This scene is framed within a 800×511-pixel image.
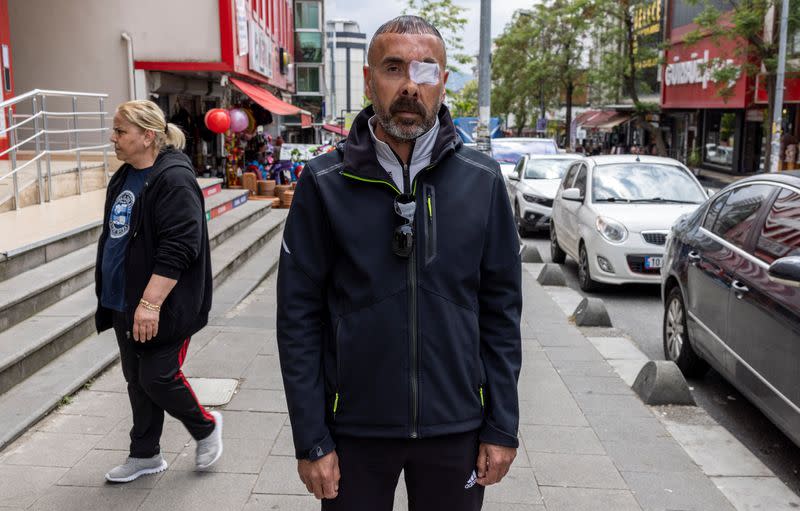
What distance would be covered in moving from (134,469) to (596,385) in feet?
11.1

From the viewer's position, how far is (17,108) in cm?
1423

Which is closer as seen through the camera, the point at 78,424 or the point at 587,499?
the point at 587,499

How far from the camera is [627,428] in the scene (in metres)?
5.03

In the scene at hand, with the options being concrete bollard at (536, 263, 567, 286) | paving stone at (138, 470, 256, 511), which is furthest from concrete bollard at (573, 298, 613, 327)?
paving stone at (138, 470, 256, 511)

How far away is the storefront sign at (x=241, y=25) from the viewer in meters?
16.6

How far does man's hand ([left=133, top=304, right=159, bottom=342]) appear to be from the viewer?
11.6 feet

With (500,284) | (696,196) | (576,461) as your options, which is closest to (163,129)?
(500,284)

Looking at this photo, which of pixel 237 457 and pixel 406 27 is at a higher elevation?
pixel 406 27

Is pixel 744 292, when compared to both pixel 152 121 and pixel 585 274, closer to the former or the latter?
pixel 152 121

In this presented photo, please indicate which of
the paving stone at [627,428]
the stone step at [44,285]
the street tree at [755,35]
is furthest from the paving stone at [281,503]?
the street tree at [755,35]

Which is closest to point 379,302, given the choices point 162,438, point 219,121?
point 162,438

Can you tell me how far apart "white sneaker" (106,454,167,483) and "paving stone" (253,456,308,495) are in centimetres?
52

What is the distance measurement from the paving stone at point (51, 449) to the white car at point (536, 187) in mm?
10589

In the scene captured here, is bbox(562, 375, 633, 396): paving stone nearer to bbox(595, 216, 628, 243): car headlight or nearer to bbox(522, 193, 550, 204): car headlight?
bbox(595, 216, 628, 243): car headlight
